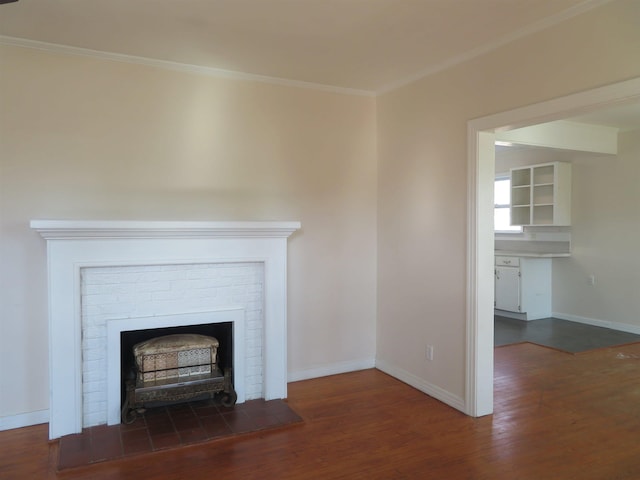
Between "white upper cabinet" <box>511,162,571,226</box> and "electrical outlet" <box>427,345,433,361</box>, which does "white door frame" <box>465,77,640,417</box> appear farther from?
"white upper cabinet" <box>511,162,571,226</box>

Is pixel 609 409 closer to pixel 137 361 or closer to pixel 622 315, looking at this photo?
pixel 622 315

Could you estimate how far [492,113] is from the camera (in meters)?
Result: 3.11

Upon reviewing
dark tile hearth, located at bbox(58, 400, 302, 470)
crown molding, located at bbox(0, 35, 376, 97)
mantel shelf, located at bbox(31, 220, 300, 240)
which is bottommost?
dark tile hearth, located at bbox(58, 400, 302, 470)

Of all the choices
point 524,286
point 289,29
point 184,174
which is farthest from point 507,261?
point 289,29

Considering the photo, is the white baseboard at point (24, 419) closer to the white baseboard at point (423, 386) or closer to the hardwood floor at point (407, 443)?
the hardwood floor at point (407, 443)

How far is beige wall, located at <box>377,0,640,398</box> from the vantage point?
2.50m

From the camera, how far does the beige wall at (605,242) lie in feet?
19.0

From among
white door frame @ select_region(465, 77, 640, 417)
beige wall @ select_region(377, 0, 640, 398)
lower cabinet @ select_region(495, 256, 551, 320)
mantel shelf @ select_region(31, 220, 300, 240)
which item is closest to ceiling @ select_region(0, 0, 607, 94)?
beige wall @ select_region(377, 0, 640, 398)

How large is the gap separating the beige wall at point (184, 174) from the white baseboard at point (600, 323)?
3664 mm

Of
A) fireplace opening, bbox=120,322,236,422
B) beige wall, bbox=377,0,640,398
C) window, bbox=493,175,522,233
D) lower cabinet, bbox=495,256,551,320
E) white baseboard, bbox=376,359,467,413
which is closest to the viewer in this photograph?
beige wall, bbox=377,0,640,398

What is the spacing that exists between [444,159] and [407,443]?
6.62ft

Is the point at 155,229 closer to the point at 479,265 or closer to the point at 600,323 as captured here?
the point at 479,265

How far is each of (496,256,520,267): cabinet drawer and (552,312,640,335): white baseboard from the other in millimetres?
1017

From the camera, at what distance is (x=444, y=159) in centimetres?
354
